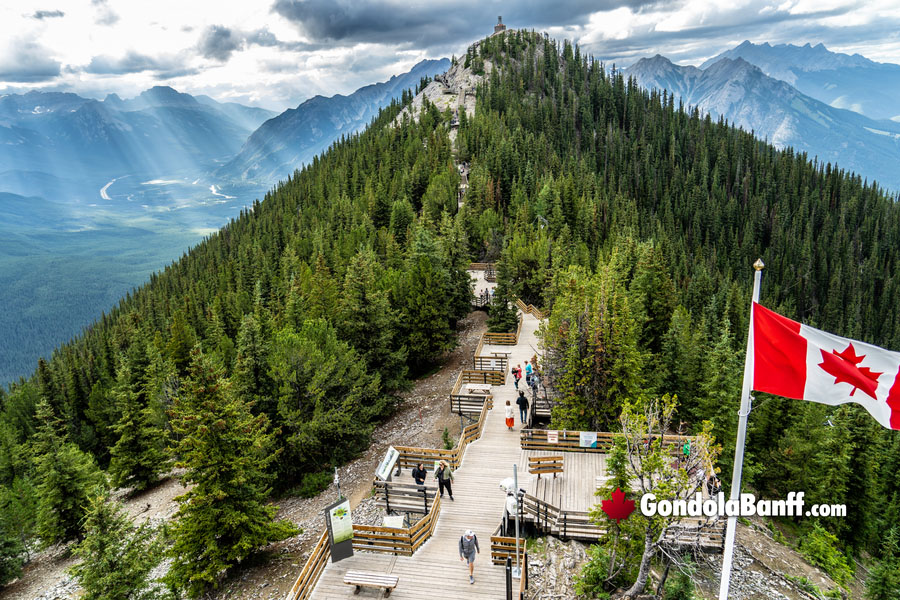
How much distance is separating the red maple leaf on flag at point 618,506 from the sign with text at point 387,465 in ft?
32.7

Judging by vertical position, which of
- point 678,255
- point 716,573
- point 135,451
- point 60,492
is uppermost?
point 716,573

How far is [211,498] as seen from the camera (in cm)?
1994

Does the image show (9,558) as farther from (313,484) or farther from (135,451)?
(313,484)

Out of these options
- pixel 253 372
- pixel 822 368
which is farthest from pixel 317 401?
pixel 822 368

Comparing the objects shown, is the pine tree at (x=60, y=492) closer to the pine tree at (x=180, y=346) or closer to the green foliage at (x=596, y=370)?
the pine tree at (x=180, y=346)

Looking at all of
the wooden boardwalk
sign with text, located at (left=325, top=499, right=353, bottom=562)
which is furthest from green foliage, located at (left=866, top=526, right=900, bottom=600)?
sign with text, located at (left=325, top=499, right=353, bottom=562)

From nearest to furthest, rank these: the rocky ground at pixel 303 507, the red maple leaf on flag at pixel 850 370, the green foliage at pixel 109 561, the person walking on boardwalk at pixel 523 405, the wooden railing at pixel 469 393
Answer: the red maple leaf on flag at pixel 850 370
the green foliage at pixel 109 561
the rocky ground at pixel 303 507
the person walking on boardwalk at pixel 523 405
the wooden railing at pixel 469 393

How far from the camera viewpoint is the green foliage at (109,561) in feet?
58.4

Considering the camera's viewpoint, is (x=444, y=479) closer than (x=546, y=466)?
Yes

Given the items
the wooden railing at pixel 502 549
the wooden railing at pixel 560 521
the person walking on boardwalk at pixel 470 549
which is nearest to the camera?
the person walking on boardwalk at pixel 470 549

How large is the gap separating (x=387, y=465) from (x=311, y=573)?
6142 millimetres

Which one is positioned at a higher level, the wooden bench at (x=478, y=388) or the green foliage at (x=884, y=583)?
the wooden bench at (x=478, y=388)

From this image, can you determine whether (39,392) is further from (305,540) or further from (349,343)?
(305,540)

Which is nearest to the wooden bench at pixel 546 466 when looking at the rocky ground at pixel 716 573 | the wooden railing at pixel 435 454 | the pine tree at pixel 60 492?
the rocky ground at pixel 716 573
